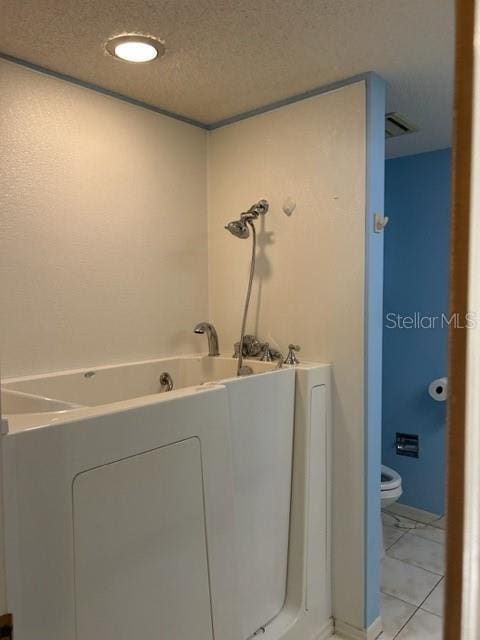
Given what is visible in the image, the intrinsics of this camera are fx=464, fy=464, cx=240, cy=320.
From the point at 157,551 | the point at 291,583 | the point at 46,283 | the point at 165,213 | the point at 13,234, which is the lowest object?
the point at 291,583

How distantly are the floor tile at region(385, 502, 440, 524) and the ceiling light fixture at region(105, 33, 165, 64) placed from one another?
283cm

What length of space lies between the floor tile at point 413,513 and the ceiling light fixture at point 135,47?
2825 mm

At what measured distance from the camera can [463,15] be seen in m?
0.41

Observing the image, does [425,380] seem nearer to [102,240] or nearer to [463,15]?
[102,240]

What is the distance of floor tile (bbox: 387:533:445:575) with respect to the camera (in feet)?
7.79

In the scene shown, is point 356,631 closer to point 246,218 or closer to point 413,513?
point 413,513

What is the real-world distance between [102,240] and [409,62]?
1390mm

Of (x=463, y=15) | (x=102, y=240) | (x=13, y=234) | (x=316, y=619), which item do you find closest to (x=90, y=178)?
(x=102, y=240)

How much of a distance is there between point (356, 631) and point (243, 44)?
2265mm

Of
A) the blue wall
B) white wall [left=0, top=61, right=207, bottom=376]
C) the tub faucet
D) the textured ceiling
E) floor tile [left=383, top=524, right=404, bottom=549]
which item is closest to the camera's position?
the textured ceiling

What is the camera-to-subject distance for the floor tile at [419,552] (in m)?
2.38

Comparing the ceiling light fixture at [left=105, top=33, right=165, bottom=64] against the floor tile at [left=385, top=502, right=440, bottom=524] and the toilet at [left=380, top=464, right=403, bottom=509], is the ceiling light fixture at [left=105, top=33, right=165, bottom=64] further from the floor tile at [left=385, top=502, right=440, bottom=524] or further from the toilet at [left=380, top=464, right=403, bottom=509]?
the floor tile at [left=385, top=502, right=440, bottom=524]

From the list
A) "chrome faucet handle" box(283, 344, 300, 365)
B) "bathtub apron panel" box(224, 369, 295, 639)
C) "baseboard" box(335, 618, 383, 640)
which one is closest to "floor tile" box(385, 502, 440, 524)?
"baseboard" box(335, 618, 383, 640)

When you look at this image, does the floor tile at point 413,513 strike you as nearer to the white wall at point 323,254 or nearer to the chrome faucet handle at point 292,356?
the white wall at point 323,254
